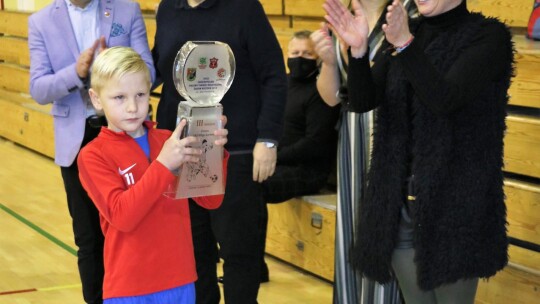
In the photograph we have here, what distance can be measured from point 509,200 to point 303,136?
117 cm

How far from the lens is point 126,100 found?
2.04 m

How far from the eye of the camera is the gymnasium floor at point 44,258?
3764 millimetres

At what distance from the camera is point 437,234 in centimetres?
203

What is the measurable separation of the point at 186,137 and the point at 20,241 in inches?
118

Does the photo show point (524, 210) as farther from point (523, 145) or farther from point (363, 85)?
point (363, 85)

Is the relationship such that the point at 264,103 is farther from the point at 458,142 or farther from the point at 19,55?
the point at 19,55

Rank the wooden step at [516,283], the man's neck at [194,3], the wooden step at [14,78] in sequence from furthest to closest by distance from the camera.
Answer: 1. the wooden step at [14,78]
2. the wooden step at [516,283]
3. the man's neck at [194,3]

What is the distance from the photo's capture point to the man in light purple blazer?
294cm

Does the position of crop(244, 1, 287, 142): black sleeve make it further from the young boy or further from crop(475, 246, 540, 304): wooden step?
crop(475, 246, 540, 304): wooden step

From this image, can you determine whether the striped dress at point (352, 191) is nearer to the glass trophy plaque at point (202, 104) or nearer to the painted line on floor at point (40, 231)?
the glass trophy plaque at point (202, 104)

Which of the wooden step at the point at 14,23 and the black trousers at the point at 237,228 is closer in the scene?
the black trousers at the point at 237,228

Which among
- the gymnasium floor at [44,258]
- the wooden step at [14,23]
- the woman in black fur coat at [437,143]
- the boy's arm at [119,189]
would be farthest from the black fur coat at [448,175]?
the wooden step at [14,23]

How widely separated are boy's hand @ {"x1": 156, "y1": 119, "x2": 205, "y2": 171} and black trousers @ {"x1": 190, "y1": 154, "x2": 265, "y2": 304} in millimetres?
791

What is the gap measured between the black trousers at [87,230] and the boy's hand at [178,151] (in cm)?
108
